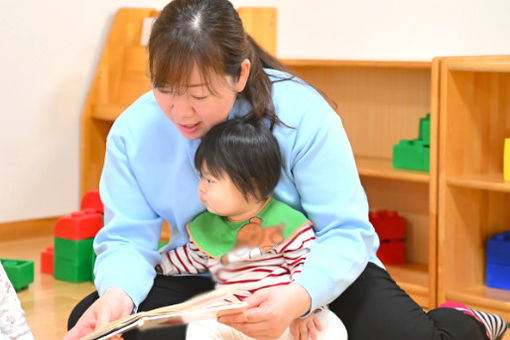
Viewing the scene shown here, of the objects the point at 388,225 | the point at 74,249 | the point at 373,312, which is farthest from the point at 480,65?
the point at 74,249

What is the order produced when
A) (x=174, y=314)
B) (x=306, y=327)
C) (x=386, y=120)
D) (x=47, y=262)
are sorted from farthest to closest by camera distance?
(x=386, y=120) → (x=47, y=262) → (x=306, y=327) → (x=174, y=314)

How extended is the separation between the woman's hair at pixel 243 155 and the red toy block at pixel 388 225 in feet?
3.55

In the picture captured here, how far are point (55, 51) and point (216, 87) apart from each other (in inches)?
67.7

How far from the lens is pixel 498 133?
207 cm

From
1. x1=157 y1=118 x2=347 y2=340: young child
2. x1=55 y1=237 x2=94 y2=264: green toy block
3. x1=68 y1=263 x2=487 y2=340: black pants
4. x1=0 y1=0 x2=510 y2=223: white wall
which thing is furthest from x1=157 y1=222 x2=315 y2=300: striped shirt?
x1=0 y1=0 x2=510 y2=223: white wall

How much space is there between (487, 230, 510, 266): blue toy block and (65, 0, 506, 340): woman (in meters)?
0.64

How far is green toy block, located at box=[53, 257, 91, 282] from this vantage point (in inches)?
87.7

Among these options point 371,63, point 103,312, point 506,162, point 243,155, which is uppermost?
point 371,63

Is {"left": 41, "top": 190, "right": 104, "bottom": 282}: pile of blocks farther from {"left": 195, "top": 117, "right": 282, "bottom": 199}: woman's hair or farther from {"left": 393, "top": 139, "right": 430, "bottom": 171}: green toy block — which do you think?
{"left": 195, "top": 117, "right": 282, "bottom": 199}: woman's hair

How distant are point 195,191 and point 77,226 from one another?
0.97 m

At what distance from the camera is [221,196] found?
4.04ft

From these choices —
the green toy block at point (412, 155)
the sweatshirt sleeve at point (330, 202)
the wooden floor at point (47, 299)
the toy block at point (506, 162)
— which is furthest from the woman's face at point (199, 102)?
the green toy block at point (412, 155)

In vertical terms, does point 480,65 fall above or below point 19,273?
above

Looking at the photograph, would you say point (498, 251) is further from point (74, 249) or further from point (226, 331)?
point (74, 249)
